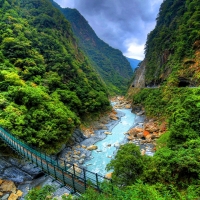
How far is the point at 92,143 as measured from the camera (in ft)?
59.8

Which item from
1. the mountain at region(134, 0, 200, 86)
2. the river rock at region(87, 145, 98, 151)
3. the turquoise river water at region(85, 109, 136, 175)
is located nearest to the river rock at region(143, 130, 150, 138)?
the turquoise river water at region(85, 109, 136, 175)

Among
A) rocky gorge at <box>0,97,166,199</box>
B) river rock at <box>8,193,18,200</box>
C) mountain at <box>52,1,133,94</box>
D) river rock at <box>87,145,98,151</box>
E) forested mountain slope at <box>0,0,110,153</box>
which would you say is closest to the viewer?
river rock at <box>8,193,18,200</box>

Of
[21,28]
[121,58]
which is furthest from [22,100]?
[121,58]

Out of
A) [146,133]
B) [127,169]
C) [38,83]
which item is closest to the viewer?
[127,169]

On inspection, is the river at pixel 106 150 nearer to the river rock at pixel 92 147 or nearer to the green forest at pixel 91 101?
the river rock at pixel 92 147

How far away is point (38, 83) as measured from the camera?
65.9 feet

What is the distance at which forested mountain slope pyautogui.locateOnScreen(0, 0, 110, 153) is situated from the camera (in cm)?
1379

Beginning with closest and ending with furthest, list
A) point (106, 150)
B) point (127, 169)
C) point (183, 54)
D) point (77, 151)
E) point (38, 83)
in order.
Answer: point (127, 169), point (77, 151), point (106, 150), point (38, 83), point (183, 54)

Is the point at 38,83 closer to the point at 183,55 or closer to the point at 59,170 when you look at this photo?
the point at 59,170

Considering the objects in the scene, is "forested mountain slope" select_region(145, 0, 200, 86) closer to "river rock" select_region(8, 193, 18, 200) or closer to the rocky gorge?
the rocky gorge

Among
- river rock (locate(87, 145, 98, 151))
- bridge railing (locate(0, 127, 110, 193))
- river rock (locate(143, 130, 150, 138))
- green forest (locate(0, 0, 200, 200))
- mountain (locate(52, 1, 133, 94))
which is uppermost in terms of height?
mountain (locate(52, 1, 133, 94))

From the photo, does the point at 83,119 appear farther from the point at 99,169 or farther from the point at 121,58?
the point at 121,58

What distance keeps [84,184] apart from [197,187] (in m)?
4.70

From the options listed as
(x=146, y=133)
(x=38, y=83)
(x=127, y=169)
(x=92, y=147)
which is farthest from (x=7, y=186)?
(x=146, y=133)
